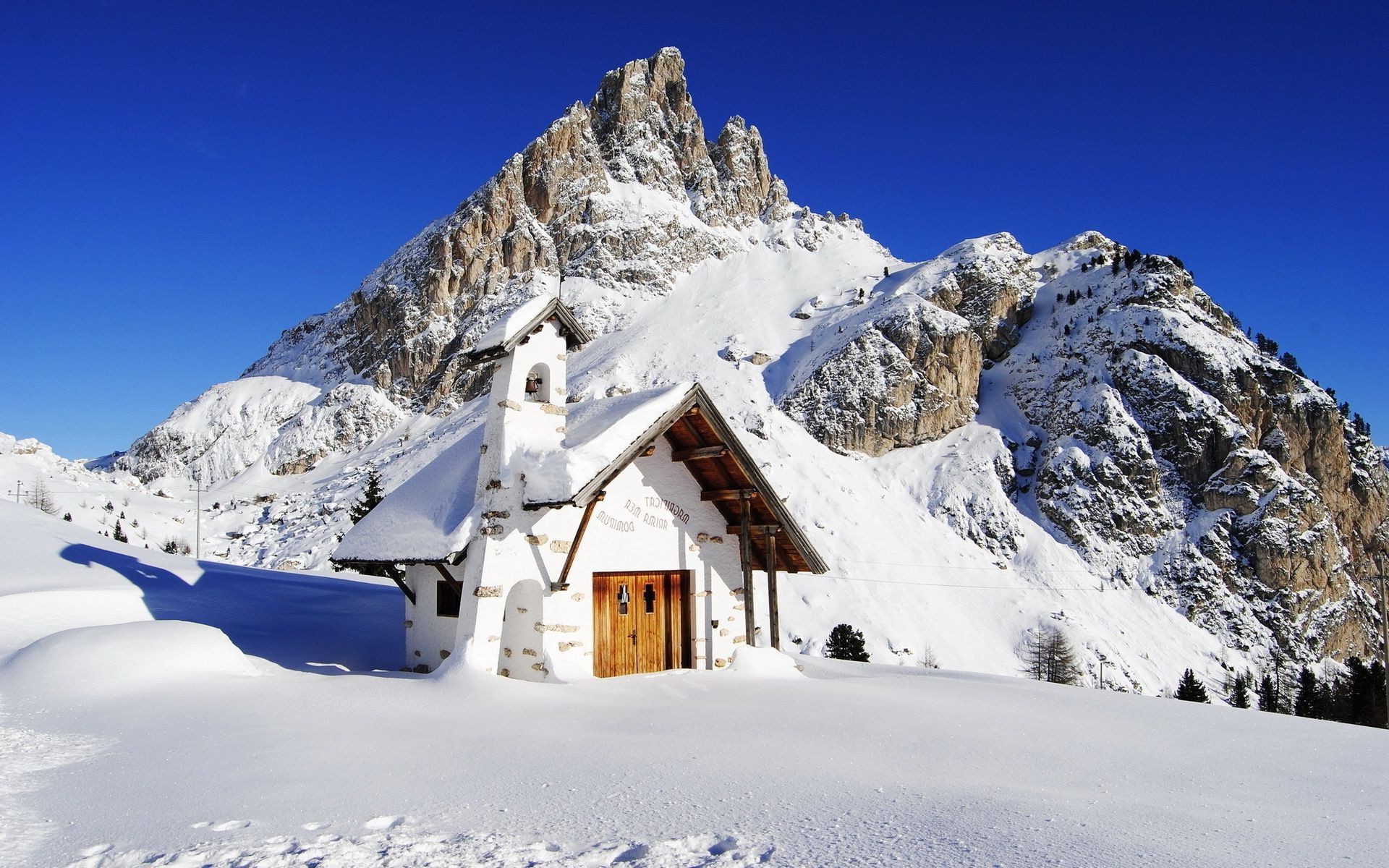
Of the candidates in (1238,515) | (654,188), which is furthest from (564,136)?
(1238,515)

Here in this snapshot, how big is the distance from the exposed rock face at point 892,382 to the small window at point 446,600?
220 ft

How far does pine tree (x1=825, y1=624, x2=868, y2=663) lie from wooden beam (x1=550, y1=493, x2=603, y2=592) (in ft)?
90.6

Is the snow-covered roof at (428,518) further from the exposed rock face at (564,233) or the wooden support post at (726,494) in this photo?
the exposed rock face at (564,233)

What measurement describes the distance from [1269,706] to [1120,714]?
49741 millimetres

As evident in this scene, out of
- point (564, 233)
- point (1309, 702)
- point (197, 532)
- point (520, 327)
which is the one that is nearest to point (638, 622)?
point (520, 327)

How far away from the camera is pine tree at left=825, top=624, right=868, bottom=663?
39438 mm

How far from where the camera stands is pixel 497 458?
1377 cm

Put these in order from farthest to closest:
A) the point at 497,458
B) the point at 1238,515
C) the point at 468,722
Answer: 1. the point at 1238,515
2. the point at 497,458
3. the point at 468,722

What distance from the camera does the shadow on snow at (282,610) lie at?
16234 millimetres

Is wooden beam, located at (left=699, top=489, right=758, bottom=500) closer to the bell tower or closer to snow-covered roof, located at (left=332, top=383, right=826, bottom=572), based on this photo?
snow-covered roof, located at (left=332, top=383, right=826, bottom=572)

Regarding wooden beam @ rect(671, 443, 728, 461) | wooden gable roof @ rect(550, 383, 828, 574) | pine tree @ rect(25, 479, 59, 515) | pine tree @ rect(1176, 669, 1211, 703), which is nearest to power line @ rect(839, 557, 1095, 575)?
pine tree @ rect(1176, 669, 1211, 703)

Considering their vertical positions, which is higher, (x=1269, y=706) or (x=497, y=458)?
(x=497, y=458)

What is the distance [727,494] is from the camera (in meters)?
15.1

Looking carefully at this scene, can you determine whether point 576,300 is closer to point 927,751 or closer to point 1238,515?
point 1238,515
